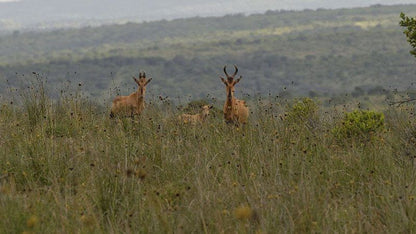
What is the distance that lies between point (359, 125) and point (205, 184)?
3.87 meters

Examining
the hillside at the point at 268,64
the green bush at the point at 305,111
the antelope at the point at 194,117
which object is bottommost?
the hillside at the point at 268,64

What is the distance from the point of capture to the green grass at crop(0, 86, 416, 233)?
5090mm

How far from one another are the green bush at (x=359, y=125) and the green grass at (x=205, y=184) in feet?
1.25

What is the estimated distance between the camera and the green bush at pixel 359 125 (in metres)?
8.82

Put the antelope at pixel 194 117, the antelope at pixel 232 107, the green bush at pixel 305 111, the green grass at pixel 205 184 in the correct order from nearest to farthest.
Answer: the green grass at pixel 205 184 → the antelope at pixel 194 117 → the green bush at pixel 305 111 → the antelope at pixel 232 107

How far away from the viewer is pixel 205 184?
585 cm

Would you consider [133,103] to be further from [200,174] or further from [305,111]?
[200,174]

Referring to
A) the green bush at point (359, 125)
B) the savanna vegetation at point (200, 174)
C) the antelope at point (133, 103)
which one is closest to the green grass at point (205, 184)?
the savanna vegetation at point (200, 174)

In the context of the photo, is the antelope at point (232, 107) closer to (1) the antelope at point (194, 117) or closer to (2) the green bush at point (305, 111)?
(1) the antelope at point (194, 117)

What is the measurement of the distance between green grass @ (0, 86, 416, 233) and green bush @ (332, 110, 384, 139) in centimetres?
38

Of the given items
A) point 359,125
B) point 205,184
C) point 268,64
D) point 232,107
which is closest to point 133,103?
point 232,107

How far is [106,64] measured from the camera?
7619 centimetres

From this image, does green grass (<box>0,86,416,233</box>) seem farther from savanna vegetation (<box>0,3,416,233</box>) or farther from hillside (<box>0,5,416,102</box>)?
hillside (<box>0,5,416,102</box>)

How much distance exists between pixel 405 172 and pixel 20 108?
20.2ft
